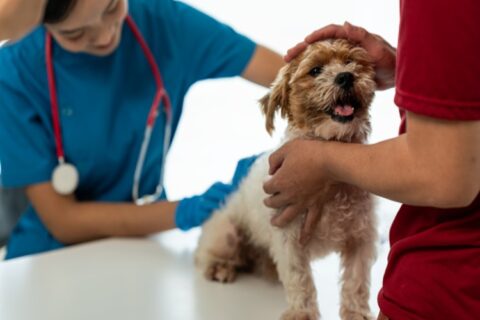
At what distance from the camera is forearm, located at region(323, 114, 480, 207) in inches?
23.2

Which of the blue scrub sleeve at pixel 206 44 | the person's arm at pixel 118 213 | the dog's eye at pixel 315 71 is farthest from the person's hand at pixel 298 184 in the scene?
the blue scrub sleeve at pixel 206 44

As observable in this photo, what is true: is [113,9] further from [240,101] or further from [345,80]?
[240,101]

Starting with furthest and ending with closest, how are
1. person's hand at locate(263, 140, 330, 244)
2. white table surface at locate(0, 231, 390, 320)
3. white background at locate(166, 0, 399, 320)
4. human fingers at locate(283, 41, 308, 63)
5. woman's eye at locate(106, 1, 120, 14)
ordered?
white background at locate(166, 0, 399, 320) → woman's eye at locate(106, 1, 120, 14) → white table surface at locate(0, 231, 390, 320) → human fingers at locate(283, 41, 308, 63) → person's hand at locate(263, 140, 330, 244)

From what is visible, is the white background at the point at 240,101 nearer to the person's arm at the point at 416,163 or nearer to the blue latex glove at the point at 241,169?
the blue latex glove at the point at 241,169

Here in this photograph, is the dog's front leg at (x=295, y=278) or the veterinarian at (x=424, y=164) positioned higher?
the veterinarian at (x=424, y=164)

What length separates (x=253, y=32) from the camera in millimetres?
1958

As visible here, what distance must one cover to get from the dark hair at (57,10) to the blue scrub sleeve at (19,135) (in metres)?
0.37

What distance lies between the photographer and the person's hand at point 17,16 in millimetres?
811

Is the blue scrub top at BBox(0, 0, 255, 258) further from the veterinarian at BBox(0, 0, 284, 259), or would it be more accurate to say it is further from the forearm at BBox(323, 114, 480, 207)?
the forearm at BBox(323, 114, 480, 207)

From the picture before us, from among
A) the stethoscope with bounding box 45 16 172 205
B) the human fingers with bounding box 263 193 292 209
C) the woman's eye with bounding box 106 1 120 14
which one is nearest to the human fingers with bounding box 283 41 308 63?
the human fingers with bounding box 263 193 292 209

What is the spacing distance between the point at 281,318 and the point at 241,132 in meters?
1.17

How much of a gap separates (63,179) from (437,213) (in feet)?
2.94

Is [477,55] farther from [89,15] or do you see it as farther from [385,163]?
[89,15]

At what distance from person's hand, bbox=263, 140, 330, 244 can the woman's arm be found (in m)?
0.43
